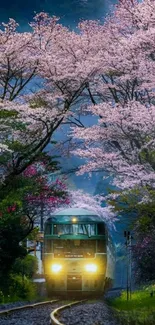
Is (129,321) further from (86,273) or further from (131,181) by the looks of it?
(86,273)

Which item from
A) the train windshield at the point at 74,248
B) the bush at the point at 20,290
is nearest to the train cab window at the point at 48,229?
the train windshield at the point at 74,248

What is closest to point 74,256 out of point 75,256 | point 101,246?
point 75,256

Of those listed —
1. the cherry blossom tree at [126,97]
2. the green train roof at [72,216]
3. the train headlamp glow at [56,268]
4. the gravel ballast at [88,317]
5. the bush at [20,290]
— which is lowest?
the gravel ballast at [88,317]

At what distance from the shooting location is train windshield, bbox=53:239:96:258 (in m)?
19.0

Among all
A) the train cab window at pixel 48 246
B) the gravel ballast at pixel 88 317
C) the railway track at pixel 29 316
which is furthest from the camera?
the train cab window at pixel 48 246

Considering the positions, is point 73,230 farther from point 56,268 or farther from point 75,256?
point 56,268

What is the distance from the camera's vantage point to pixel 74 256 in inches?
746

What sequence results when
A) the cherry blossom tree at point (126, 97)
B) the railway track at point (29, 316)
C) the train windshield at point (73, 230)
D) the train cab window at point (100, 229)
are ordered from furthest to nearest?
1. the train cab window at point (100, 229)
2. the train windshield at point (73, 230)
3. the cherry blossom tree at point (126, 97)
4. the railway track at point (29, 316)

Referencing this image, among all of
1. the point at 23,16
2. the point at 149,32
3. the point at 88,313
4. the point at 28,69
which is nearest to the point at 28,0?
the point at 23,16

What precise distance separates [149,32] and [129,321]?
9655 mm

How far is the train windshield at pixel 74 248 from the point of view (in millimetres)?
18984

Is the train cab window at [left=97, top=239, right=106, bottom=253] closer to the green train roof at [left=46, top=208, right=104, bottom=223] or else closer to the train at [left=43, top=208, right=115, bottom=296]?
the train at [left=43, top=208, right=115, bottom=296]

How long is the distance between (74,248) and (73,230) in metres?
0.72

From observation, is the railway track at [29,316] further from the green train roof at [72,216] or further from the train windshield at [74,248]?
the green train roof at [72,216]
